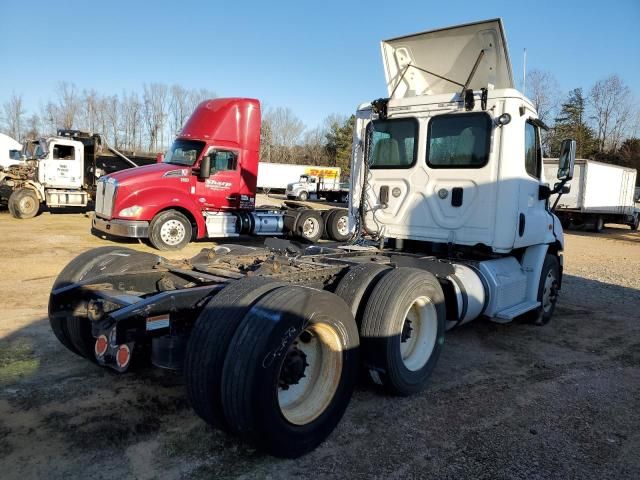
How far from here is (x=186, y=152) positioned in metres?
12.3

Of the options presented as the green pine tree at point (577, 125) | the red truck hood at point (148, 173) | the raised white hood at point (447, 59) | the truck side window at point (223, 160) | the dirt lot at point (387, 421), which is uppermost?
the green pine tree at point (577, 125)

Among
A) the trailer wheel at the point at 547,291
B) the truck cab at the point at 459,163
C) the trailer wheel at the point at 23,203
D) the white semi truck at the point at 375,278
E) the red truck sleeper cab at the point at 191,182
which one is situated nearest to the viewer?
the white semi truck at the point at 375,278

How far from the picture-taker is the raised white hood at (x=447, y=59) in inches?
232

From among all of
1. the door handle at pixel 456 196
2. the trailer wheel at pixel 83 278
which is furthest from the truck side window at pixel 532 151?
the trailer wheel at pixel 83 278

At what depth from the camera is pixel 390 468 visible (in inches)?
118

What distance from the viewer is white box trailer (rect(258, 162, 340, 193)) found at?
47.8m

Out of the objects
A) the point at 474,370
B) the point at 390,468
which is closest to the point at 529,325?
the point at 474,370

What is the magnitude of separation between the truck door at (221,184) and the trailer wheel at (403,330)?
29.4 ft

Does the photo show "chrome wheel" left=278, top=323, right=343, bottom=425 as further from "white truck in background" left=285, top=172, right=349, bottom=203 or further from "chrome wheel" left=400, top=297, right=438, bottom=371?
"white truck in background" left=285, top=172, right=349, bottom=203

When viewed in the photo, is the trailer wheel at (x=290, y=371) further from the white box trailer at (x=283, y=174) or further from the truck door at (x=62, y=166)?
the white box trailer at (x=283, y=174)

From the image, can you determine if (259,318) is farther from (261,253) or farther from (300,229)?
(300,229)

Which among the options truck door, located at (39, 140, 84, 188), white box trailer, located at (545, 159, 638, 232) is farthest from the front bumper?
white box trailer, located at (545, 159, 638, 232)

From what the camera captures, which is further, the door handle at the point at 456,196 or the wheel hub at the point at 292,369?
the door handle at the point at 456,196

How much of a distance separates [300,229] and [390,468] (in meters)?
11.2
